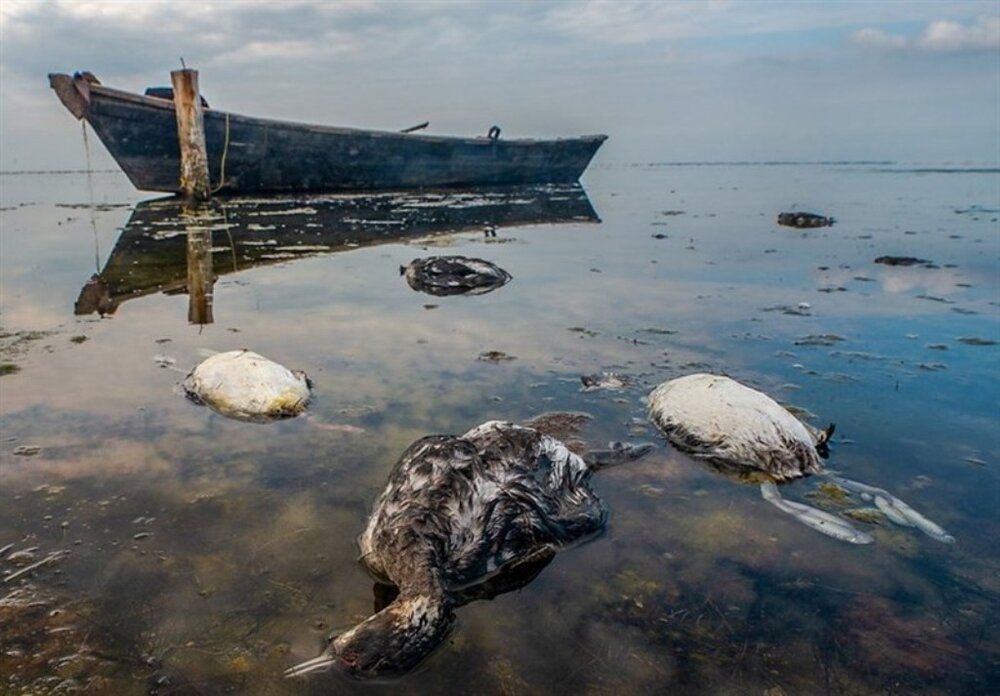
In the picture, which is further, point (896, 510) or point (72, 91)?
point (72, 91)

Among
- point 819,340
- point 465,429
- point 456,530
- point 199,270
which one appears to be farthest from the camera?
point 199,270

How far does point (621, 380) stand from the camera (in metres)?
6.21

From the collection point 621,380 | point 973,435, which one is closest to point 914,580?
point 973,435

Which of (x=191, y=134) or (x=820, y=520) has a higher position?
(x=191, y=134)

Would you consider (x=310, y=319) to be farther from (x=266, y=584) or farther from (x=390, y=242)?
(x=390, y=242)

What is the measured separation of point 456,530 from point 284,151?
25.3 meters

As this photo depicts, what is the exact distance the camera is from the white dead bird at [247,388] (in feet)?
16.9

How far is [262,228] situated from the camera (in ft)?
57.1

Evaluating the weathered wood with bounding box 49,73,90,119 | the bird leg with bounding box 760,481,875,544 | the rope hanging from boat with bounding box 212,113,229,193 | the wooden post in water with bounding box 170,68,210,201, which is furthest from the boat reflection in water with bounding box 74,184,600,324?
the bird leg with bounding box 760,481,875,544

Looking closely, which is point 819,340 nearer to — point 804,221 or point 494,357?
point 494,357

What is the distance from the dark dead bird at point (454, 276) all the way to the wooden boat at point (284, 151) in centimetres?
1611

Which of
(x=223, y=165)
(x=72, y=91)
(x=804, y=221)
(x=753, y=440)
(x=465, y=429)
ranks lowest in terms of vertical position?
(x=465, y=429)

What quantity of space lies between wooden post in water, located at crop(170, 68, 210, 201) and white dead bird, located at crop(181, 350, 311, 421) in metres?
20.1

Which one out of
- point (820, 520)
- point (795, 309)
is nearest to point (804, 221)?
point (795, 309)
